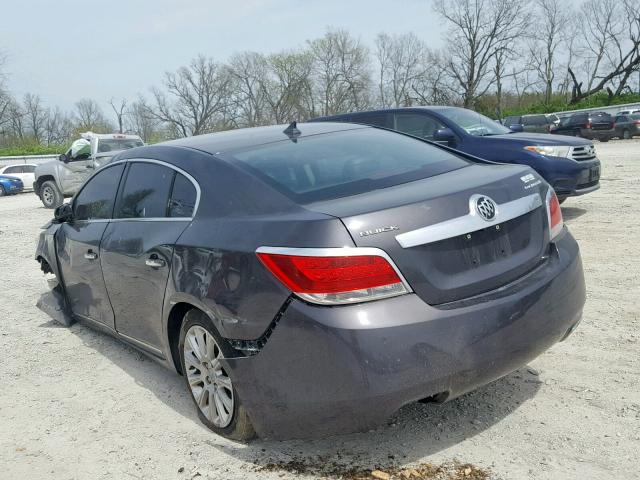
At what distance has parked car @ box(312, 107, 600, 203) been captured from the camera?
8.05 m

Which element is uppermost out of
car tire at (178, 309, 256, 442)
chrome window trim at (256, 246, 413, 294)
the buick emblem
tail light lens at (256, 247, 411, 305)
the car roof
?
the car roof

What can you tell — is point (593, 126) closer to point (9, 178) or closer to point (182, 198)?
point (9, 178)

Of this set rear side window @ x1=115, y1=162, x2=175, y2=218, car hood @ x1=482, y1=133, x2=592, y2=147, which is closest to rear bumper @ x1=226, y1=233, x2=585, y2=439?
rear side window @ x1=115, y1=162, x2=175, y2=218

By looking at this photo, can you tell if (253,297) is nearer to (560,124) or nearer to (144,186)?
(144,186)

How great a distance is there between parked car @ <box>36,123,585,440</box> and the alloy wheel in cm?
1

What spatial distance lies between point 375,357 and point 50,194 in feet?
54.4

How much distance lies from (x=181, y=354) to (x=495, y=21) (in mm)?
65534

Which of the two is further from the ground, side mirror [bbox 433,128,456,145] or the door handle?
side mirror [bbox 433,128,456,145]

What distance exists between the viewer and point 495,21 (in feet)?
205

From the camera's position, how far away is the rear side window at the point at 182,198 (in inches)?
134

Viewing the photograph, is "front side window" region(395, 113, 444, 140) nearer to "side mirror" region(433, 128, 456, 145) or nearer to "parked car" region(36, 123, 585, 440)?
"side mirror" region(433, 128, 456, 145)

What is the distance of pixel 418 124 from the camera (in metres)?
9.35

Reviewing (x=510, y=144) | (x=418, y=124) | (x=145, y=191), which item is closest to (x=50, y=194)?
(x=418, y=124)

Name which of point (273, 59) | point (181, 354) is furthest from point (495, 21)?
point (181, 354)
